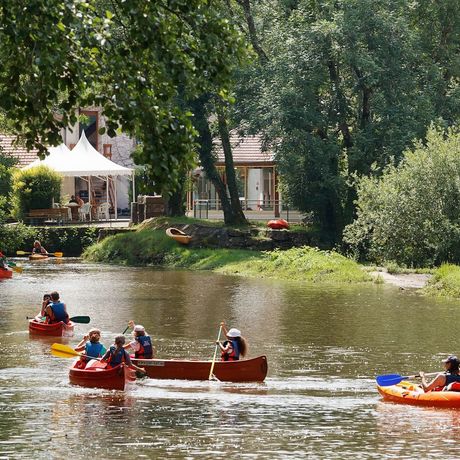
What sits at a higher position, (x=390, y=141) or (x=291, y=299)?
(x=390, y=141)

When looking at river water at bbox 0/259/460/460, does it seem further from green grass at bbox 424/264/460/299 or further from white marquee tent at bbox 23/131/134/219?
white marquee tent at bbox 23/131/134/219

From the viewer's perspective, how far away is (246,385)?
84.5ft

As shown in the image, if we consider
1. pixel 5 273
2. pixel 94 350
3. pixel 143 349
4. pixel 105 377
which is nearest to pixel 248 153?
pixel 5 273

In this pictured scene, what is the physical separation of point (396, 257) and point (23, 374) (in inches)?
949

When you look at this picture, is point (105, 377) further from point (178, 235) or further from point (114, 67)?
point (178, 235)

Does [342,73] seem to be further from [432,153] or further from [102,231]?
[102,231]

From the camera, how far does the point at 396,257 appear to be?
48.4 metres

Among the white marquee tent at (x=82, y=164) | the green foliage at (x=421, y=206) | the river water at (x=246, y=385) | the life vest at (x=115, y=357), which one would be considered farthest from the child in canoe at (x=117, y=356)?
the white marquee tent at (x=82, y=164)

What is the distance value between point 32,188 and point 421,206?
81.0ft

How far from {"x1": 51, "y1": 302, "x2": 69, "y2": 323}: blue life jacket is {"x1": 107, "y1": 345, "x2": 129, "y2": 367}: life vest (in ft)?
24.5

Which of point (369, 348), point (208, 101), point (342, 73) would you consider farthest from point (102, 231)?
point (369, 348)

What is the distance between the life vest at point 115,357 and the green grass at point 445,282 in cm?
1802

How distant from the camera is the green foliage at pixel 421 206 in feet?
153

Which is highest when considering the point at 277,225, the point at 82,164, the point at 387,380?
the point at 82,164
